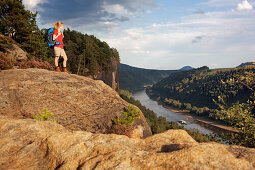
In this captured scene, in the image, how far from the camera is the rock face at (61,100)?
26.0 feet

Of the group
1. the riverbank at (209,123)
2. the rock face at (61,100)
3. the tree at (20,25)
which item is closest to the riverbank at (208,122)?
the riverbank at (209,123)

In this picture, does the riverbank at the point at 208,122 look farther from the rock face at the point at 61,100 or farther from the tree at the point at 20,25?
the tree at the point at 20,25

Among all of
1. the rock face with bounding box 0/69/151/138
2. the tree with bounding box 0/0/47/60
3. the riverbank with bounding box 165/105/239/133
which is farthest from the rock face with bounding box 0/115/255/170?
the riverbank with bounding box 165/105/239/133

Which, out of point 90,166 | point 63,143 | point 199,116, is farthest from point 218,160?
point 199,116

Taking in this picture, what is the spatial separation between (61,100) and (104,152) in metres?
6.66

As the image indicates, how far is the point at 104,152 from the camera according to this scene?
11.7 ft

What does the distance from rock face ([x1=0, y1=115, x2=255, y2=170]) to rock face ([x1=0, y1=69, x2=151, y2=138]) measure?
10.7 feet

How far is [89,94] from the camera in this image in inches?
417

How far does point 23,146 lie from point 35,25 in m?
32.9

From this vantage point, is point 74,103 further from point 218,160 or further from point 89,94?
point 218,160

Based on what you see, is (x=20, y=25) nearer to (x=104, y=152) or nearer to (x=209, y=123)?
(x=104, y=152)

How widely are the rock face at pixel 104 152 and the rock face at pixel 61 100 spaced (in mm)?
3266

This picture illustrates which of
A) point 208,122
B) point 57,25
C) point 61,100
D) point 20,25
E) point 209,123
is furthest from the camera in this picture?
point 208,122

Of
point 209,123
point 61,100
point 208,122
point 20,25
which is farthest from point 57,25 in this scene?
point 208,122
